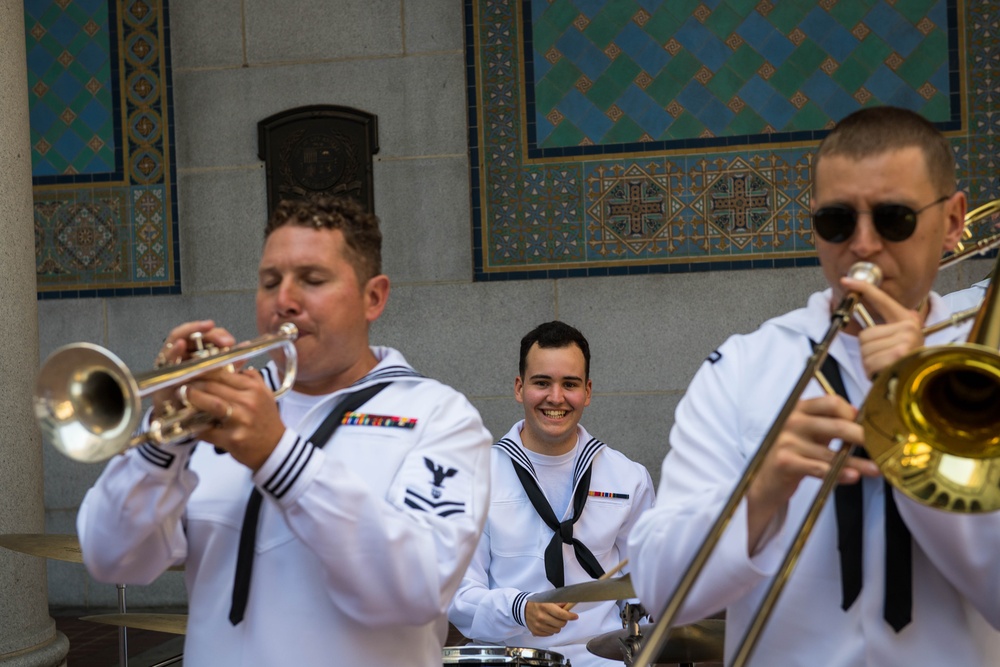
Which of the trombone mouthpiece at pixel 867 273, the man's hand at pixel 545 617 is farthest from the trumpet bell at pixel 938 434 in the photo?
the man's hand at pixel 545 617

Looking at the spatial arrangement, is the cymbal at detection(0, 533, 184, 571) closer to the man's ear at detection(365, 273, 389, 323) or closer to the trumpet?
the man's ear at detection(365, 273, 389, 323)

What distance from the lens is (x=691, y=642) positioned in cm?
361

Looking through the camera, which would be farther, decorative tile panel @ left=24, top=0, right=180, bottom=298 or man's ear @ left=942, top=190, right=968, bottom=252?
decorative tile panel @ left=24, top=0, right=180, bottom=298

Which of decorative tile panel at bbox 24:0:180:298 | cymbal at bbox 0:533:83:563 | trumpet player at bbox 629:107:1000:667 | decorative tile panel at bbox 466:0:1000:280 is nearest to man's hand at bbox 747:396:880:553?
trumpet player at bbox 629:107:1000:667

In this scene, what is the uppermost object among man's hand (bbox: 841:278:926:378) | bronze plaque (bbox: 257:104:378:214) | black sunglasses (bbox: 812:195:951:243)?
bronze plaque (bbox: 257:104:378:214)

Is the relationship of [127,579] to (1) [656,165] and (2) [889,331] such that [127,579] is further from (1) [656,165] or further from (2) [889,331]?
(1) [656,165]

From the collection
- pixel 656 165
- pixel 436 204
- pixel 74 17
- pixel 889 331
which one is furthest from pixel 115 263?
pixel 889 331

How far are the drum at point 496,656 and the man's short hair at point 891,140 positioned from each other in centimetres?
191

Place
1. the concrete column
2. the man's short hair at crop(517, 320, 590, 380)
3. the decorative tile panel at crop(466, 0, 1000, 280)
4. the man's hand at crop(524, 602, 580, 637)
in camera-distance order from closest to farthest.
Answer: the man's hand at crop(524, 602, 580, 637) < the man's short hair at crop(517, 320, 590, 380) < the concrete column < the decorative tile panel at crop(466, 0, 1000, 280)

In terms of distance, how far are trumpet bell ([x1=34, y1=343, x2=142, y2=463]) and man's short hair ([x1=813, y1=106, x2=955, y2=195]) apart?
133 centimetres

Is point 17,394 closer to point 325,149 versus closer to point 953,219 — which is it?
point 325,149

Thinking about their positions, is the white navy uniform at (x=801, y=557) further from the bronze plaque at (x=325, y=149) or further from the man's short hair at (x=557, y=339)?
the bronze plaque at (x=325, y=149)

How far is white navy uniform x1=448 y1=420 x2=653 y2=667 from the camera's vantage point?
4.20 metres

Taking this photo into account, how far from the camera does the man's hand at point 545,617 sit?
13.2ft
